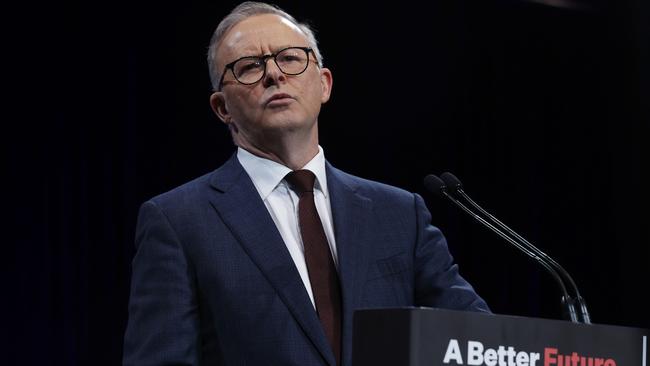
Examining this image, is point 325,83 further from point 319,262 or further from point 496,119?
point 496,119

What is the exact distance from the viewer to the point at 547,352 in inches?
56.8

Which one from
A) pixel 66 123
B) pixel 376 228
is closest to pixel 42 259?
pixel 66 123

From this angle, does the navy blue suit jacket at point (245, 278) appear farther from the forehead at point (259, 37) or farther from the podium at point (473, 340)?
the podium at point (473, 340)

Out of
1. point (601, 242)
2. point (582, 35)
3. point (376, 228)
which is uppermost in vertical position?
point (582, 35)

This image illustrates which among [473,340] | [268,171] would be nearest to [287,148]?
[268,171]

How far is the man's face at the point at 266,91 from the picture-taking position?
7.01ft

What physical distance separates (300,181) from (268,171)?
7 centimetres

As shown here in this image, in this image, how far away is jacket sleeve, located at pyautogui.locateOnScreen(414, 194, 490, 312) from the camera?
2150 millimetres

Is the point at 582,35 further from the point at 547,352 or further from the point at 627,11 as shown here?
the point at 547,352

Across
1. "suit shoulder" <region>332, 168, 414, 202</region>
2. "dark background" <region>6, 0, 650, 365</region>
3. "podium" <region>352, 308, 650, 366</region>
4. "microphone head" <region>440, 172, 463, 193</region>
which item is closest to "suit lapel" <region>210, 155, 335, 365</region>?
"suit shoulder" <region>332, 168, 414, 202</region>

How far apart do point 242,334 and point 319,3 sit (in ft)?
8.48

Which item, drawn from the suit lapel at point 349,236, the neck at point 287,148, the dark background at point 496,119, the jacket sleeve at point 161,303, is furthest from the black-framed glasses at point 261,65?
the dark background at point 496,119

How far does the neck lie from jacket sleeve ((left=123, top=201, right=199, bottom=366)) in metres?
0.29

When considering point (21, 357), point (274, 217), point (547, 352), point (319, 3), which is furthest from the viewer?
point (319, 3)
